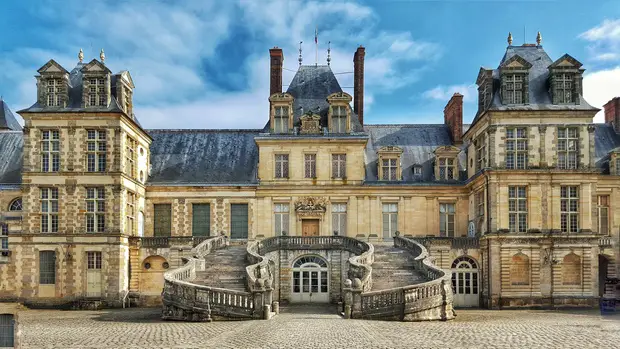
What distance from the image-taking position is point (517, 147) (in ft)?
115

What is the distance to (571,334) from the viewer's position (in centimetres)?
2050

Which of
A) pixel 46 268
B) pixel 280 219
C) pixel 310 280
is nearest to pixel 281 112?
pixel 280 219

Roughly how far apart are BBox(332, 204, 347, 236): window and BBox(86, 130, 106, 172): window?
41.1ft

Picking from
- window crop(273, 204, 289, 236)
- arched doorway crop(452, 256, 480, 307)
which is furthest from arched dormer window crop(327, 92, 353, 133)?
arched doorway crop(452, 256, 480, 307)

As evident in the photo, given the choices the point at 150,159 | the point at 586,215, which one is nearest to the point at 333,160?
the point at 150,159

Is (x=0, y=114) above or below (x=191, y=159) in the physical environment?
above

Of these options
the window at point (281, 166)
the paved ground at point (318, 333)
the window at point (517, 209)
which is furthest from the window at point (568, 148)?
the window at point (281, 166)

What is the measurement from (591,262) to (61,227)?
1030 inches

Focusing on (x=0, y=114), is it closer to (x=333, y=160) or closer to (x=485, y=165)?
(x=333, y=160)

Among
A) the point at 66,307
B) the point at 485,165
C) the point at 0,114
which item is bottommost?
the point at 66,307

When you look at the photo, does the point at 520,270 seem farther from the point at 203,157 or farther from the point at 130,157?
the point at 130,157

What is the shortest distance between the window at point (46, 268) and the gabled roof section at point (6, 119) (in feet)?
45.5

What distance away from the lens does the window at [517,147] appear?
115 ft

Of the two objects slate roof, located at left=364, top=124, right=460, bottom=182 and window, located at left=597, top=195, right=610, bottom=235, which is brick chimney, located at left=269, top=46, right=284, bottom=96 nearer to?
slate roof, located at left=364, top=124, right=460, bottom=182
